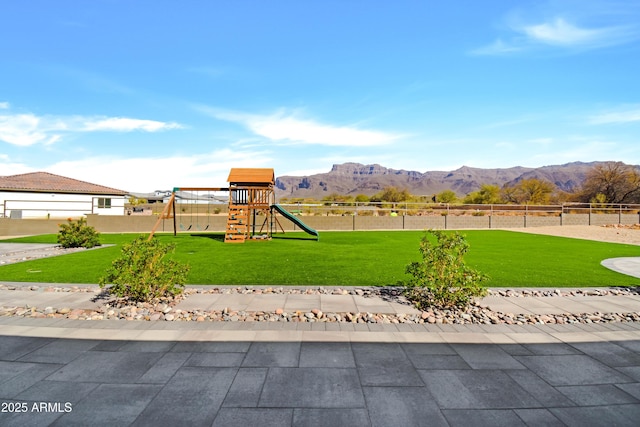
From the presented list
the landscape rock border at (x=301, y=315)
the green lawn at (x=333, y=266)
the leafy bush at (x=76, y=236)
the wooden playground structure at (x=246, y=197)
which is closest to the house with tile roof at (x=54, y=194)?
the wooden playground structure at (x=246, y=197)

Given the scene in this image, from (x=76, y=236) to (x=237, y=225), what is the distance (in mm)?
6396

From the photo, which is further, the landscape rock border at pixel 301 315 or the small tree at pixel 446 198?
the small tree at pixel 446 198

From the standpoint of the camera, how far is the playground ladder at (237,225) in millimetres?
15742

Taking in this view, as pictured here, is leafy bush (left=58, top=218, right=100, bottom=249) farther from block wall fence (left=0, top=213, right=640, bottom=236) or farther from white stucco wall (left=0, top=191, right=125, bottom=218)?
white stucco wall (left=0, top=191, right=125, bottom=218)

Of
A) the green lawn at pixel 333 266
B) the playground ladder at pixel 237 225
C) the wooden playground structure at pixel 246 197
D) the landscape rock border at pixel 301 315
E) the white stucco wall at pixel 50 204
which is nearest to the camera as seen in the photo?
the landscape rock border at pixel 301 315

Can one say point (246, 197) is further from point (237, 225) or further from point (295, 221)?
point (295, 221)

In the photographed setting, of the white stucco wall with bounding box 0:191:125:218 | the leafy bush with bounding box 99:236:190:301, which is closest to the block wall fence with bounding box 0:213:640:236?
the white stucco wall with bounding box 0:191:125:218

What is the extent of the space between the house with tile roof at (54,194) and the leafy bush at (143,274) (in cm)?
2271

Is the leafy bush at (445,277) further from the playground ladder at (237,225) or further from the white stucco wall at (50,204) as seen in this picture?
the white stucco wall at (50,204)

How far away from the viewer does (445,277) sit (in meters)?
5.57

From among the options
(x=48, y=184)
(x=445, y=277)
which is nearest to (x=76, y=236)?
(x=445, y=277)

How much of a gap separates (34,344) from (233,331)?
7.49 ft

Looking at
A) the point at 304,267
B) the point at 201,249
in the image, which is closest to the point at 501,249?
the point at 304,267

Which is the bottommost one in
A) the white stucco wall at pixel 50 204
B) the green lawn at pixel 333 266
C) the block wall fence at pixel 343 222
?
the green lawn at pixel 333 266
